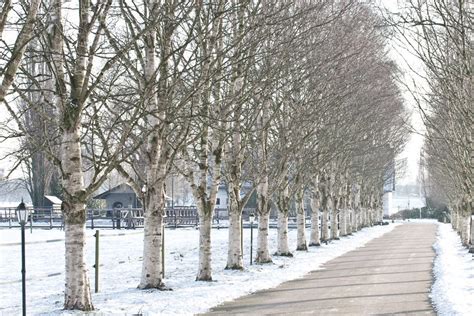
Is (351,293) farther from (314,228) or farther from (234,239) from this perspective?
(314,228)

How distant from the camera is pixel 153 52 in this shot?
1438 cm

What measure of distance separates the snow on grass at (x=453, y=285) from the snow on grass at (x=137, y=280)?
3.87 meters

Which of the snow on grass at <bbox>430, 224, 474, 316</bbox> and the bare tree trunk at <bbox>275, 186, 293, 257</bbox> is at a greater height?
the bare tree trunk at <bbox>275, 186, 293, 257</bbox>

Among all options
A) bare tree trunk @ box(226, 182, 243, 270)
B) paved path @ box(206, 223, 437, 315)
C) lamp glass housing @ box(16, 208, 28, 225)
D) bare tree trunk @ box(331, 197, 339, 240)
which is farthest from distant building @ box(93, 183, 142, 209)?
lamp glass housing @ box(16, 208, 28, 225)

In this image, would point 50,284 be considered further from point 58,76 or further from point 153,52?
point 58,76

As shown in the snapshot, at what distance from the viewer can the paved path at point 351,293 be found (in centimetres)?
1255

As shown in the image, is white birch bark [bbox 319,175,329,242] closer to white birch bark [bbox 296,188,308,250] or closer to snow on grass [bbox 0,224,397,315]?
snow on grass [bbox 0,224,397,315]

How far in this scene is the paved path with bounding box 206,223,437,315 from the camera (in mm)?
12547

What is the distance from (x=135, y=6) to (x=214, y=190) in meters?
5.22

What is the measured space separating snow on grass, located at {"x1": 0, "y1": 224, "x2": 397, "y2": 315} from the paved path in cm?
62

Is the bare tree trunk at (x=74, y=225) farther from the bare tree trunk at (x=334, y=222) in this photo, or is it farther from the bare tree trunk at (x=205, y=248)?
the bare tree trunk at (x=334, y=222)

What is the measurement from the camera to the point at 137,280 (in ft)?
56.9

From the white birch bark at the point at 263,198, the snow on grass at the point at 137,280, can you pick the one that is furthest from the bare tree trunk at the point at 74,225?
the white birch bark at the point at 263,198

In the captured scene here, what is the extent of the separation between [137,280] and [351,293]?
5432 mm
